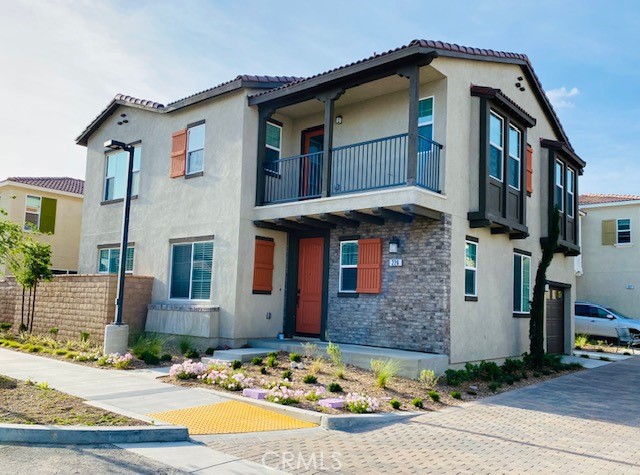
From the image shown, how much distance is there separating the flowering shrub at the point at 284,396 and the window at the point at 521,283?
786cm

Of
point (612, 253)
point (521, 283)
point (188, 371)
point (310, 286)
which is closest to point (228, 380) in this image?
point (188, 371)

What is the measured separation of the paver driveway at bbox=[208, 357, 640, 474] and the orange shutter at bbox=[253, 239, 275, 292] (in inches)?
250

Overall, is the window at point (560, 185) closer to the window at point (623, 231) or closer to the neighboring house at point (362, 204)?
the neighboring house at point (362, 204)

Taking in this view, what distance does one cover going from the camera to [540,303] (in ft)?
48.9

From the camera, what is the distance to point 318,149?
16.0 m

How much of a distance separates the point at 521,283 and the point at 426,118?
543 centimetres

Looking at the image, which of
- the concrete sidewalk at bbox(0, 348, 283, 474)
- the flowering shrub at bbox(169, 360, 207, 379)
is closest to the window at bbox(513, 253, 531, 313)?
the flowering shrub at bbox(169, 360, 207, 379)

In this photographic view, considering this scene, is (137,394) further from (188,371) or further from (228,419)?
(228,419)

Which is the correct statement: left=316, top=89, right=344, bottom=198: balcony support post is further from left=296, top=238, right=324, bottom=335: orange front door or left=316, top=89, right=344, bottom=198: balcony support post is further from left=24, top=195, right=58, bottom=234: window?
left=24, top=195, right=58, bottom=234: window

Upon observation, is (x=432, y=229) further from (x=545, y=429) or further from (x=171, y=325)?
(x=171, y=325)

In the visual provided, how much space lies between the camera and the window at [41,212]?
84.5 feet

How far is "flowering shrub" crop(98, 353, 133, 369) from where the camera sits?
12.0 metres

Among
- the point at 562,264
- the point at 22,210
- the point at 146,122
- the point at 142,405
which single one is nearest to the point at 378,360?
the point at 142,405

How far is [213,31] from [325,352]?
6.96m
